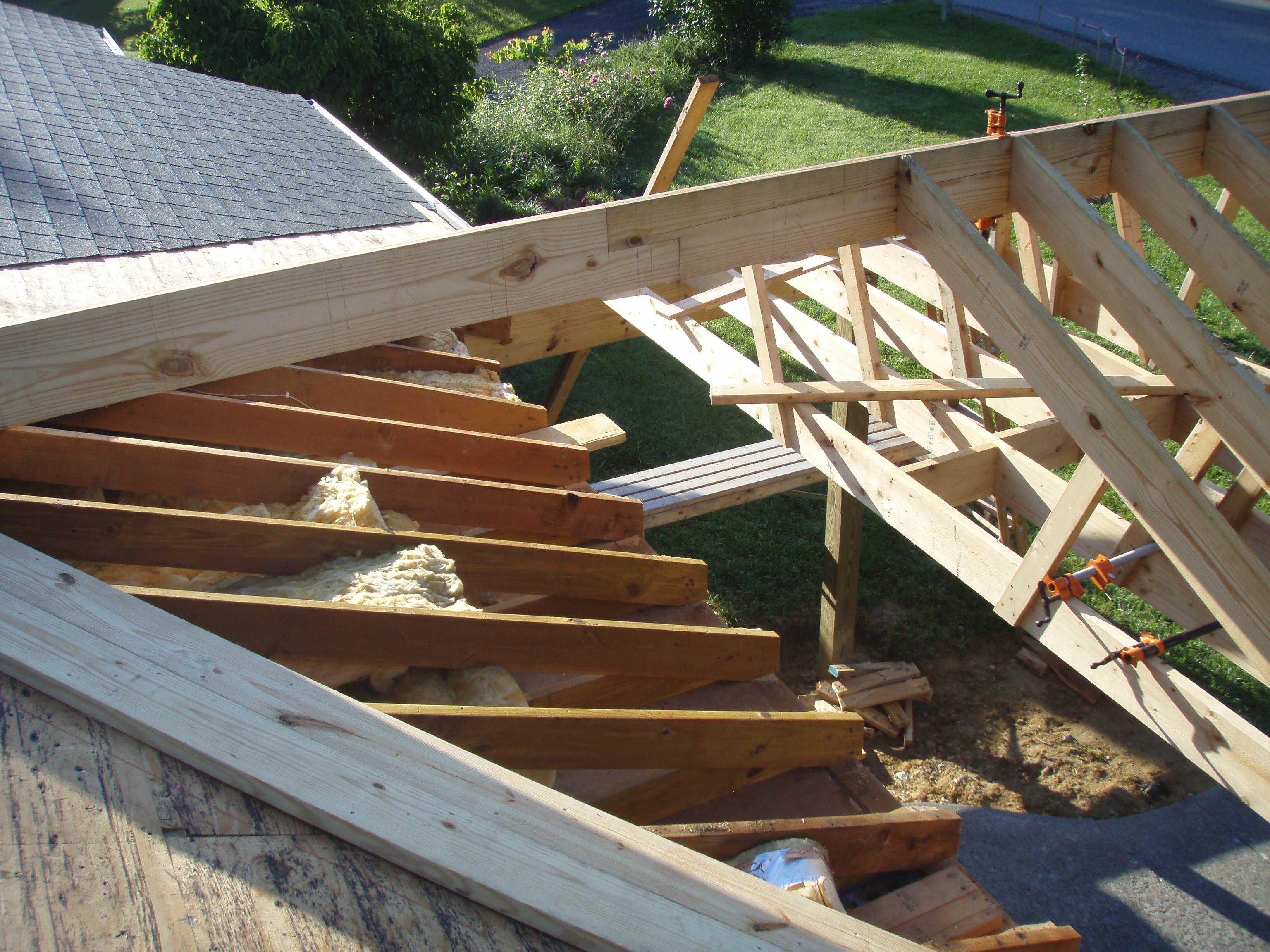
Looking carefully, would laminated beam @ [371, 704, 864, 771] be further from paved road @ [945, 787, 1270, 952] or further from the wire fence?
the wire fence

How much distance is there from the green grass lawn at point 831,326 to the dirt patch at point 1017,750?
0.46m

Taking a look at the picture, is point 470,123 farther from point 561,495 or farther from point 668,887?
point 668,887

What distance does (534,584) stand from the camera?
279 cm

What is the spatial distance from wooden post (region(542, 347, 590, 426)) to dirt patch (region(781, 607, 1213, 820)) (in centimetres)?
308

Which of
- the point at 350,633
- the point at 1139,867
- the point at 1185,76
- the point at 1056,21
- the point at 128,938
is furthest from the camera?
the point at 1056,21

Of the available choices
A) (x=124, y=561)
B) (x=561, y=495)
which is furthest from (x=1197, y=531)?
(x=124, y=561)

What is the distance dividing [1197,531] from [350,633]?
8.44 feet

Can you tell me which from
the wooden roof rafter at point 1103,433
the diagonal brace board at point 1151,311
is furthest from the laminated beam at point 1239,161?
the diagonal brace board at point 1151,311

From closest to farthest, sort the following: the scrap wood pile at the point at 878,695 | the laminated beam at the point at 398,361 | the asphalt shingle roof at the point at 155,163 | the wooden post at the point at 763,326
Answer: the laminated beam at the point at 398,361 → the wooden post at the point at 763,326 → the asphalt shingle roof at the point at 155,163 → the scrap wood pile at the point at 878,695

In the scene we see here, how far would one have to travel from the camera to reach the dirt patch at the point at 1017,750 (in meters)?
6.28

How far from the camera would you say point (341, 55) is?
13.1 metres

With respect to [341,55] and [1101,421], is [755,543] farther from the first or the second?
[341,55]

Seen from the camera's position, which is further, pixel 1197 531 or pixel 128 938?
pixel 1197 531

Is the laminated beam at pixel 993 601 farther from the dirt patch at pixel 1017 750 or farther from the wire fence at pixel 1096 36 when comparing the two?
the wire fence at pixel 1096 36
